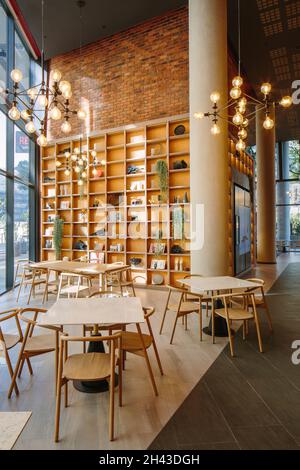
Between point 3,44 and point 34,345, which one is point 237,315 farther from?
point 3,44

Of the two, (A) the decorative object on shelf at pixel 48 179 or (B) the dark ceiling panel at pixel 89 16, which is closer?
(B) the dark ceiling panel at pixel 89 16

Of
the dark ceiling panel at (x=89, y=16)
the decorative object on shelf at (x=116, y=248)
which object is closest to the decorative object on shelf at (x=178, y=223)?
the decorative object on shelf at (x=116, y=248)

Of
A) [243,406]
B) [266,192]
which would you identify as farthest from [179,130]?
[266,192]

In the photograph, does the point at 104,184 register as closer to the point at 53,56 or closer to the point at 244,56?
the point at 53,56

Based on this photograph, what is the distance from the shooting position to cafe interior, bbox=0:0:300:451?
7.61 feet

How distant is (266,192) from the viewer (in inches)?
465

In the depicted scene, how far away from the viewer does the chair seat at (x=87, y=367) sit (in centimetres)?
209

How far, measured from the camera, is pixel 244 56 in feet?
27.1

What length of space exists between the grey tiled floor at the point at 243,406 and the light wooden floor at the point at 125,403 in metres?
0.11

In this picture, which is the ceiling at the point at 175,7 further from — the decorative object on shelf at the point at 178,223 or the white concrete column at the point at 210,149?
the decorative object on shelf at the point at 178,223

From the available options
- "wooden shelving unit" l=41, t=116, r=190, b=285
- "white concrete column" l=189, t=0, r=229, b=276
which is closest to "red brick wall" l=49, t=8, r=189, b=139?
"wooden shelving unit" l=41, t=116, r=190, b=285

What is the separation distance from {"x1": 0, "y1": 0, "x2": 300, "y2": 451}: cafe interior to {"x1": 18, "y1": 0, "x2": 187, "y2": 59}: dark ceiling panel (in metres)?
0.04
